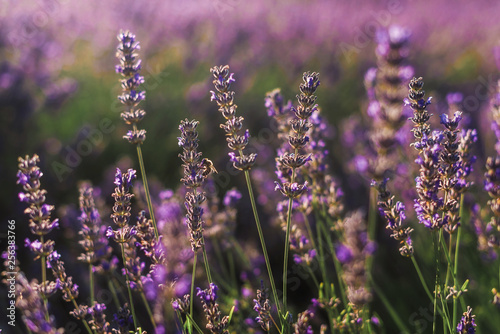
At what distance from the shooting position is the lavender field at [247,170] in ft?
4.37

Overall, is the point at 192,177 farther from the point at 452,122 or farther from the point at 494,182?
the point at 494,182

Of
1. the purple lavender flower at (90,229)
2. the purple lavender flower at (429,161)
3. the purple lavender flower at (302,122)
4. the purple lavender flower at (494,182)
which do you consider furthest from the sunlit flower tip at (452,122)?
the purple lavender flower at (90,229)

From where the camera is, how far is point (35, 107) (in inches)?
146

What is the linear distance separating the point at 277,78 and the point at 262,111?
104 cm

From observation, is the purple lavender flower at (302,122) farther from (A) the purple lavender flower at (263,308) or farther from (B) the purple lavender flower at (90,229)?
(B) the purple lavender flower at (90,229)

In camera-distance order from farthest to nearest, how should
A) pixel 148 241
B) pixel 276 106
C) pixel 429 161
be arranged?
pixel 276 106, pixel 148 241, pixel 429 161

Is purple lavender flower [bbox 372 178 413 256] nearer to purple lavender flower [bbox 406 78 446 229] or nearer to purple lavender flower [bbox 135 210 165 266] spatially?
purple lavender flower [bbox 406 78 446 229]

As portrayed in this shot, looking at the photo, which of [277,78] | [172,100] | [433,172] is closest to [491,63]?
[277,78]

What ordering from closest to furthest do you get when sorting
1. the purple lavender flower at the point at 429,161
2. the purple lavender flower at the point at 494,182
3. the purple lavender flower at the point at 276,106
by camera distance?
the purple lavender flower at the point at 429,161
the purple lavender flower at the point at 494,182
the purple lavender flower at the point at 276,106

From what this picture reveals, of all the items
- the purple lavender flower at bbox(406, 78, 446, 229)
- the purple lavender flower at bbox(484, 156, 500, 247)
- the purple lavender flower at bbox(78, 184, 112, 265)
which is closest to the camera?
the purple lavender flower at bbox(406, 78, 446, 229)

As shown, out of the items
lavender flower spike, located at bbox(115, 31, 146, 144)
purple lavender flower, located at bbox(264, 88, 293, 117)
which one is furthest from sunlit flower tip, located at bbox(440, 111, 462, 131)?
lavender flower spike, located at bbox(115, 31, 146, 144)

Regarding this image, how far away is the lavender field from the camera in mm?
1333

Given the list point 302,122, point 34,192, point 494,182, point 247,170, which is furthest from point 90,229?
point 494,182

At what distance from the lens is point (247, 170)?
134cm
